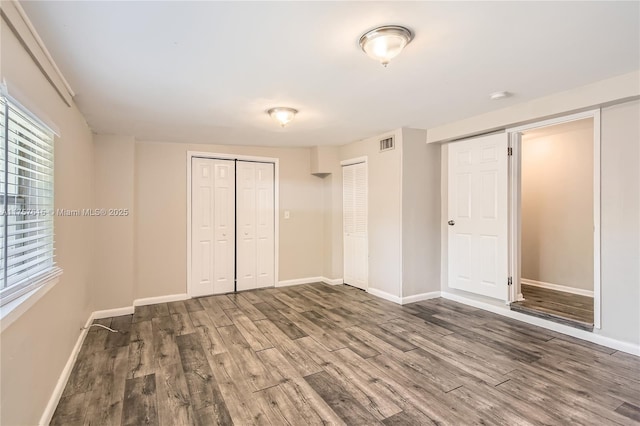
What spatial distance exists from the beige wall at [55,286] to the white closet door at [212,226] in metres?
1.38

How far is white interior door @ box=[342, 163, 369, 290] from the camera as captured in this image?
16.7 ft

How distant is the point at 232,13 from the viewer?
5.62ft

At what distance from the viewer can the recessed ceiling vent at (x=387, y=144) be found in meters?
4.43

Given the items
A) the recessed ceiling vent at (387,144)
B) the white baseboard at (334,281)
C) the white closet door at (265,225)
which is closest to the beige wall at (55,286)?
the white closet door at (265,225)

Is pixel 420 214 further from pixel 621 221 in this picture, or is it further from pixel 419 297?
pixel 621 221

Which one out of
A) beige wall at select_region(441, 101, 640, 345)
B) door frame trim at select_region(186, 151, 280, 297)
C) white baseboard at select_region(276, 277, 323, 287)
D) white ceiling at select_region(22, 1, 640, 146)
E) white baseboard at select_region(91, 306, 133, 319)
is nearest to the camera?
white ceiling at select_region(22, 1, 640, 146)

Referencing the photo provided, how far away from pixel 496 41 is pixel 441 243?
10.2 ft

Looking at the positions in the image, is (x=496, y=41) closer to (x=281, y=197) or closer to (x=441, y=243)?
(x=441, y=243)

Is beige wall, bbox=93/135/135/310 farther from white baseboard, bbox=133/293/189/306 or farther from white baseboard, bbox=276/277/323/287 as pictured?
white baseboard, bbox=276/277/323/287

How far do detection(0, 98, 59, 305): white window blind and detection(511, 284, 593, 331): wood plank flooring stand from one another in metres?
4.43

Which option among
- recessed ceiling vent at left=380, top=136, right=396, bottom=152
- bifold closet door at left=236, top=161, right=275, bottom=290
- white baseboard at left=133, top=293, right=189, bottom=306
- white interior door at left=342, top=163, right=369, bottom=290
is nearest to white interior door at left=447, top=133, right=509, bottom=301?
recessed ceiling vent at left=380, top=136, right=396, bottom=152

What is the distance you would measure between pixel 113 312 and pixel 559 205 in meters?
6.32

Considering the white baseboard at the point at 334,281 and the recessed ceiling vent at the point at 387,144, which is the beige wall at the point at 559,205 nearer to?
the recessed ceiling vent at the point at 387,144

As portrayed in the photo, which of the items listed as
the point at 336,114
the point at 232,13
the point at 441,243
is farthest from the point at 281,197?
the point at 232,13
